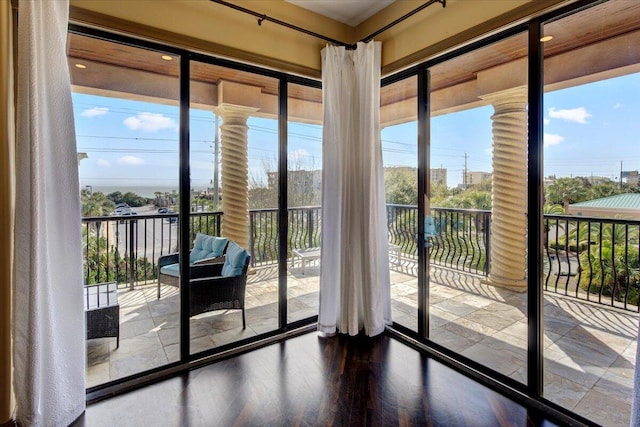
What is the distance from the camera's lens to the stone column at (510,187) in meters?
2.11

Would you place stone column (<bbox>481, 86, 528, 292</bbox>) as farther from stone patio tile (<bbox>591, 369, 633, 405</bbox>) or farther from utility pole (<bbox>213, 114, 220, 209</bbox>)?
utility pole (<bbox>213, 114, 220, 209</bbox>)

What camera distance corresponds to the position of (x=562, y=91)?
1.90 meters

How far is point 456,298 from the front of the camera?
2.71 metres

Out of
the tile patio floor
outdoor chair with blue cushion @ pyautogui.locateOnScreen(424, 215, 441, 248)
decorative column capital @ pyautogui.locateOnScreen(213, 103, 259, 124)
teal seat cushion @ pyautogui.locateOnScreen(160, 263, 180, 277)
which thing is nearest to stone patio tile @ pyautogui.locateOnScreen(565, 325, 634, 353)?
the tile patio floor

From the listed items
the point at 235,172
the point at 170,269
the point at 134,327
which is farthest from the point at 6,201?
the point at 235,172

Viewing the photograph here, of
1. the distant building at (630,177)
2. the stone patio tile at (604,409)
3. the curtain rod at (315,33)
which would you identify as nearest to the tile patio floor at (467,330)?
the stone patio tile at (604,409)

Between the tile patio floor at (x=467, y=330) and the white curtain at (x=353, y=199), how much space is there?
32 cm

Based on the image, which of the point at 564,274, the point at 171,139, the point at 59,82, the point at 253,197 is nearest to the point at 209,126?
the point at 171,139

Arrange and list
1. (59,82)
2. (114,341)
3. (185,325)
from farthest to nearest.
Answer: (185,325) → (114,341) → (59,82)

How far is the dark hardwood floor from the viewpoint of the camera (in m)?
1.87

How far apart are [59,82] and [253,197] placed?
1.46 meters

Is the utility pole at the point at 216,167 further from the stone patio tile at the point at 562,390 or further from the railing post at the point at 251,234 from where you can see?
the stone patio tile at the point at 562,390

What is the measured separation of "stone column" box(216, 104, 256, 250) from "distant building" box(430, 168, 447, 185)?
1564 mm

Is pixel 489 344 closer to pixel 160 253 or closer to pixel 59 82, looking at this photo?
pixel 160 253
